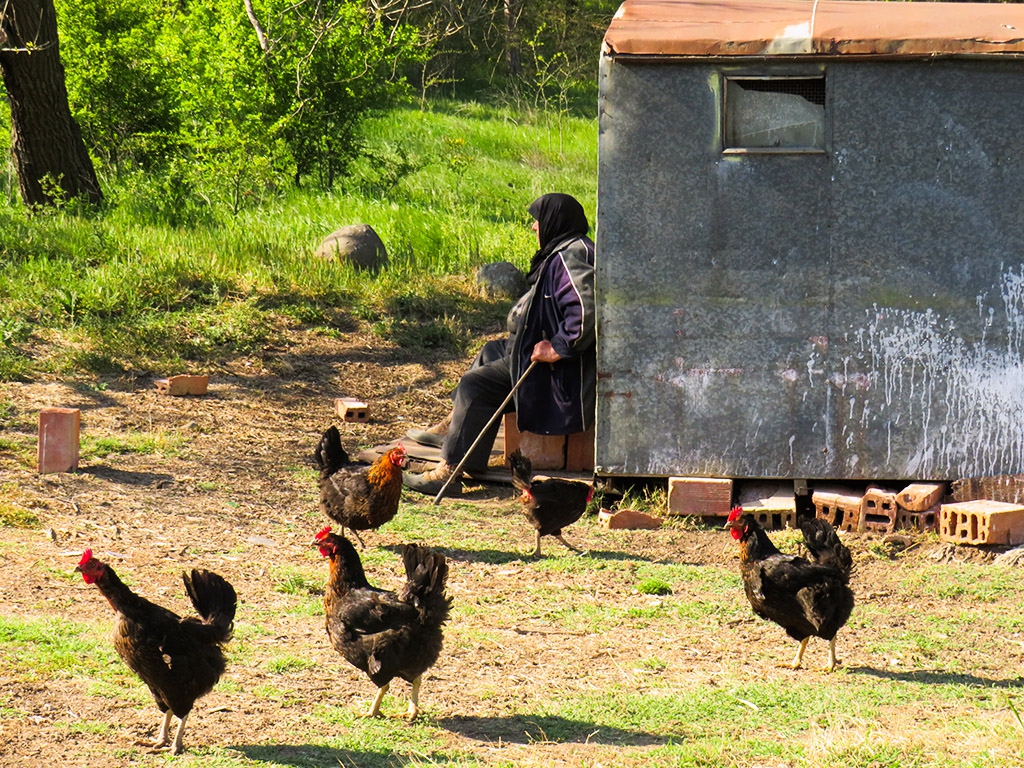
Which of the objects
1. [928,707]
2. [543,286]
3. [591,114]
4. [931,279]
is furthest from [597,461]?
[591,114]

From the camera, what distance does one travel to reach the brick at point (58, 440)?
765 centimetres

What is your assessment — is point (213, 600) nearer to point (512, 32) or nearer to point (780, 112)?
point (780, 112)

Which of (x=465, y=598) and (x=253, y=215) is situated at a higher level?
(x=253, y=215)

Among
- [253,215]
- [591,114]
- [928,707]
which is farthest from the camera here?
[591,114]

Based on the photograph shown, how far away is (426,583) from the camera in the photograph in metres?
4.73

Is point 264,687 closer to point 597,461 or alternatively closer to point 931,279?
point 597,461

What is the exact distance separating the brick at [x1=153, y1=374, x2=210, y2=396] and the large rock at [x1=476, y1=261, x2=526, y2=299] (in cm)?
365

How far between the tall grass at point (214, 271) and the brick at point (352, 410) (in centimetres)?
152

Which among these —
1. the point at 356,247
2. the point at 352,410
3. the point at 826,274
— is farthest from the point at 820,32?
the point at 356,247

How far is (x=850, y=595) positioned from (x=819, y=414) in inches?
96.9

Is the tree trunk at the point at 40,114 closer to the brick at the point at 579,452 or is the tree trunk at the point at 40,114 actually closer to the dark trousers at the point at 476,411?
the dark trousers at the point at 476,411

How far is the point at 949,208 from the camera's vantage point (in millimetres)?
7363

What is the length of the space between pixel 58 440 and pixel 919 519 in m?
5.59

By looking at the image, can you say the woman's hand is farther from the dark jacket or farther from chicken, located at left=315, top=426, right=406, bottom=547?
chicken, located at left=315, top=426, right=406, bottom=547
